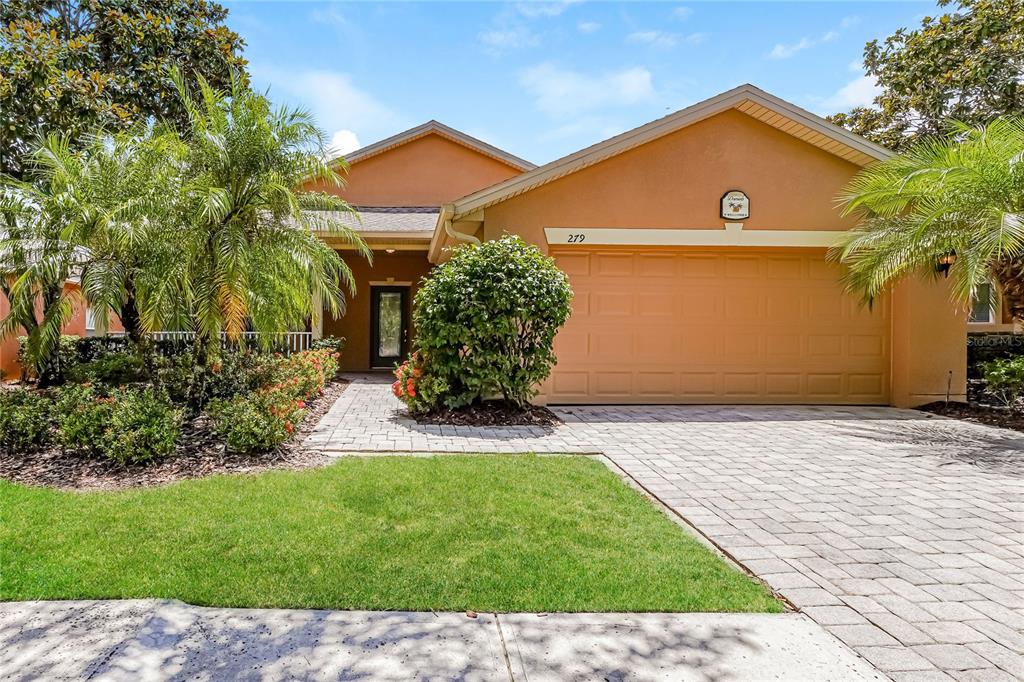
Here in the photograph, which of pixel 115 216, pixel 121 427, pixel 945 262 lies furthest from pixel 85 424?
pixel 945 262

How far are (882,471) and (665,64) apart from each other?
734 centimetres

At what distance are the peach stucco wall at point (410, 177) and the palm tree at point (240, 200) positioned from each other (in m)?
10.5

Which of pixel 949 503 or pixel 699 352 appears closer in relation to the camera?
pixel 949 503

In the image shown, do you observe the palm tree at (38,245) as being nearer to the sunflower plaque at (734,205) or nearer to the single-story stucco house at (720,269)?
the single-story stucco house at (720,269)

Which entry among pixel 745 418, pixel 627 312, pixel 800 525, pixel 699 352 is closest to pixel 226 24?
pixel 627 312

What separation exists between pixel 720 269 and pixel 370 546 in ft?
27.8

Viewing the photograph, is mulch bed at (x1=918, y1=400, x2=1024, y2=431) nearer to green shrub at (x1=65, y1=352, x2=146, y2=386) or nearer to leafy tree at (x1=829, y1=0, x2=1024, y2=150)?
leafy tree at (x1=829, y1=0, x2=1024, y2=150)

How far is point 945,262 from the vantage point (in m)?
9.01

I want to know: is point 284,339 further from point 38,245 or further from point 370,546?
point 370,546

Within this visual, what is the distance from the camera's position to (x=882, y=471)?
602cm

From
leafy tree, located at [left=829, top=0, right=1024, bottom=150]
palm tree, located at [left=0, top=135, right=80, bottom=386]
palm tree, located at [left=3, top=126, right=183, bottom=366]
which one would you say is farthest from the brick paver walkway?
leafy tree, located at [left=829, top=0, right=1024, bottom=150]

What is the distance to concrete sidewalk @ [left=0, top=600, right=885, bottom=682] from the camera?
8.39ft

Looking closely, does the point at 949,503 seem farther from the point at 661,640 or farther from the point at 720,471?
the point at 661,640

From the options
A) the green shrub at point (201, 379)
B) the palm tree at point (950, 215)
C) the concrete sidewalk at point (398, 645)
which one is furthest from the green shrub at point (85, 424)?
the palm tree at point (950, 215)
